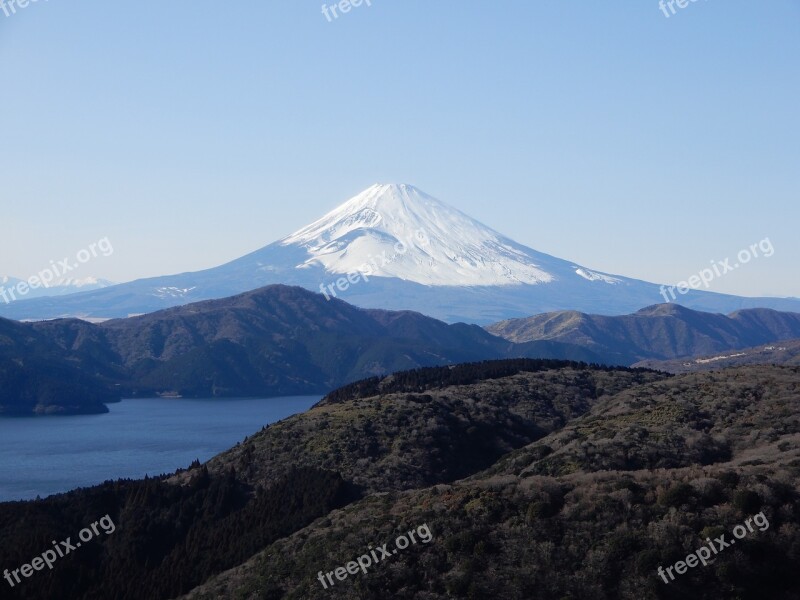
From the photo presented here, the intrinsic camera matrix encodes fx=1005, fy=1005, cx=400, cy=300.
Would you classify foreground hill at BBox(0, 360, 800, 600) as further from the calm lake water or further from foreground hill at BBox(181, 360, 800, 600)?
the calm lake water

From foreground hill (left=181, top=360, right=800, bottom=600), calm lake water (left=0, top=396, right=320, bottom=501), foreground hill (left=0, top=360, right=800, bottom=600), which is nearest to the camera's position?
foreground hill (left=181, top=360, right=800, bottom=600)

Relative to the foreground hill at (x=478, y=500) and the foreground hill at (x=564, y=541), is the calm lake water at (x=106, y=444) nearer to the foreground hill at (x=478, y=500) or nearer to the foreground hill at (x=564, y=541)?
the foreground hill at (x=478, y=500)

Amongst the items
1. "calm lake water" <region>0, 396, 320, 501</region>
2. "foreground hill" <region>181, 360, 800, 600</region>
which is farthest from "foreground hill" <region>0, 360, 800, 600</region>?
"calm lake water" <region>0, 396, 320, 501</region>

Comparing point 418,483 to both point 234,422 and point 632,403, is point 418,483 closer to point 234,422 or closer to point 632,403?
point 632,403

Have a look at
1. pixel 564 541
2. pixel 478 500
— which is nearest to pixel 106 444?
pixel 478 500

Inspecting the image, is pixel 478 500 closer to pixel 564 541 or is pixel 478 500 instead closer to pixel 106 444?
pixel 564 541

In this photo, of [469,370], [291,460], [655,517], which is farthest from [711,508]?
[469,370]
